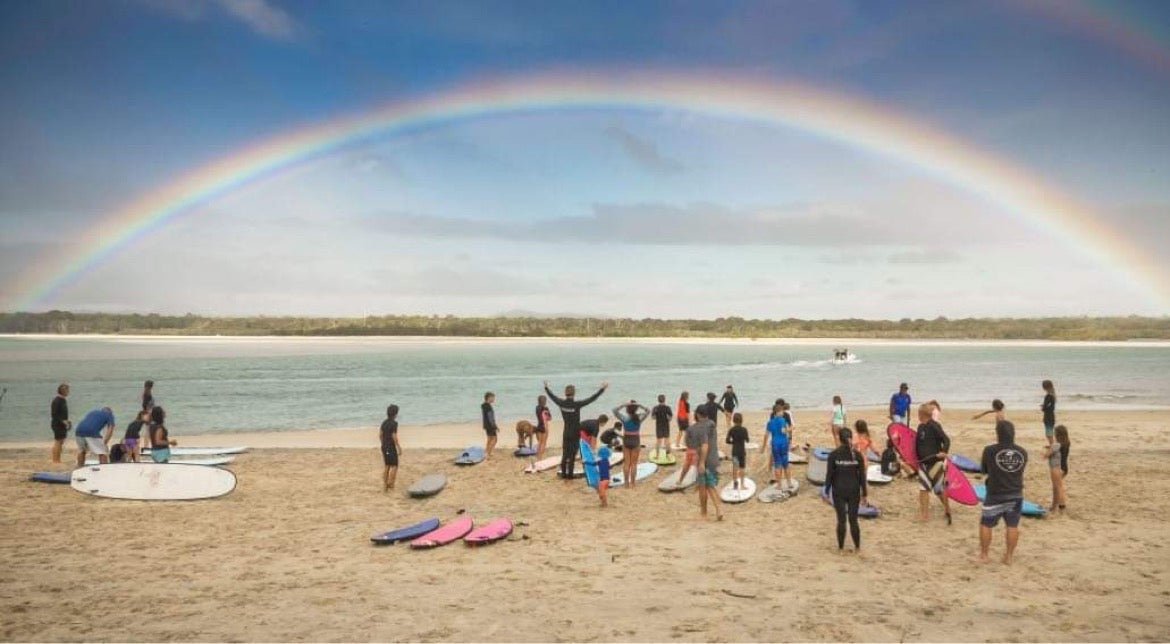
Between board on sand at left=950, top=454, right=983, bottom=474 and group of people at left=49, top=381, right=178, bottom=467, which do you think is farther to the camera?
board on sand at left=950, top=454, right=983, bottom=474


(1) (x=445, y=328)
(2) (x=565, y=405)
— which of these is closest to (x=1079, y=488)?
(2) (x=565, y=405)

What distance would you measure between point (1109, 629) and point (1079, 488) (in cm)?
747

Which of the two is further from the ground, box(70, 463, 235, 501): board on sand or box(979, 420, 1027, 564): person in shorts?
box(979, 420, 1027, 564): person in shorts

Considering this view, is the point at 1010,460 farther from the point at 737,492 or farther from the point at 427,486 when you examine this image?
the point at 427,486

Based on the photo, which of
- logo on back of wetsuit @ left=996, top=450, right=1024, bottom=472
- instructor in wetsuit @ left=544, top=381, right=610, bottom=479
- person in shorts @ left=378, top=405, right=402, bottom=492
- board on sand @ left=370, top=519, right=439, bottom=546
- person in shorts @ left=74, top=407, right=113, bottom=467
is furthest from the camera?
person in shorts @ left=74, top=407, right=113, bottom=467

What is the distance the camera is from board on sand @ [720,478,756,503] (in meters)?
12.0

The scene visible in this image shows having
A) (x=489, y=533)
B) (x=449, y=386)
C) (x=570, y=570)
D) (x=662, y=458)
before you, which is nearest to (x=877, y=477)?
(x=662, y=458)

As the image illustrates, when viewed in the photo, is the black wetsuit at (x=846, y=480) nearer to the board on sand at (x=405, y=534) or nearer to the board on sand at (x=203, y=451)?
the board on sand at (x=405, y=534)

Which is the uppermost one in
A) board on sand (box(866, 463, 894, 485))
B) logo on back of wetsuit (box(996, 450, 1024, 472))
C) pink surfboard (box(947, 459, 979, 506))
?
logo on back of wetsuit (box(996, 450, 1024, 472))

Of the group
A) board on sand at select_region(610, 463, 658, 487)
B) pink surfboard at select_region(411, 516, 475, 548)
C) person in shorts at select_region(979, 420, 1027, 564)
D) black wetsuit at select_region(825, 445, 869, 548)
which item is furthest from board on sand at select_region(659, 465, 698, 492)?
person in shorts at select_region(979, 420, 1027, 564)

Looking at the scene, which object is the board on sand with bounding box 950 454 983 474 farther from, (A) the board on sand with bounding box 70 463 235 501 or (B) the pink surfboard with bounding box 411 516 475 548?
(A) the board on sand with bounding box 70 463 235 501

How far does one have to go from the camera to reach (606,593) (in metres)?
7.69

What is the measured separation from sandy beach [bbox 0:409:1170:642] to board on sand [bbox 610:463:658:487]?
54 centimetres

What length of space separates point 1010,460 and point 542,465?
965 cm
